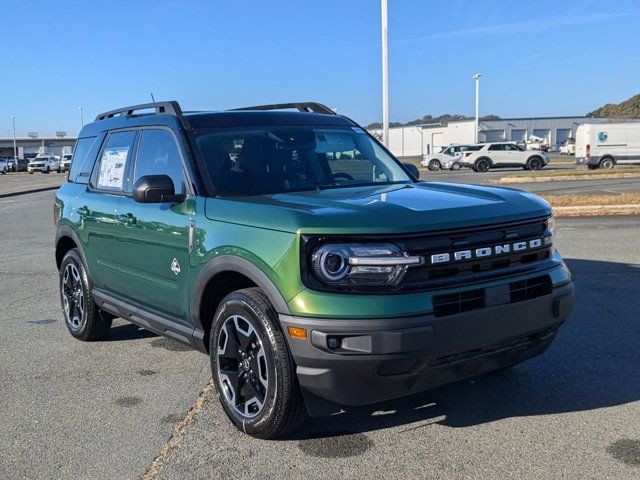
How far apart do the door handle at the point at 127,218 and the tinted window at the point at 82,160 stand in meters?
1.15

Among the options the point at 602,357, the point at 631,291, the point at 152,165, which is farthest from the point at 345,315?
the point at 631,291

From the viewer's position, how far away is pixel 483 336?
10.9ft

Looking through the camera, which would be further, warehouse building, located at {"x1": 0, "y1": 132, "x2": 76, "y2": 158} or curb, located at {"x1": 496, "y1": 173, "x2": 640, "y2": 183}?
warehouse building, located at {"x1": 0, "y1": 132, "x2": 76, "y2": 158}

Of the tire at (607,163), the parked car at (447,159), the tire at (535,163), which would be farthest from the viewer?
the parked car at (447,159)

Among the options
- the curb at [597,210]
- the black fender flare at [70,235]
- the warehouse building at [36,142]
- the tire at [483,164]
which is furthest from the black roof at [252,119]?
the warehouse building at [36,142]

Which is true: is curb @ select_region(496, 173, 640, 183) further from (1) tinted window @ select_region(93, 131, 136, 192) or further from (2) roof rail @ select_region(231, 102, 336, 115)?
(1) tinted window @ select_region(93, 131, 136, 192)

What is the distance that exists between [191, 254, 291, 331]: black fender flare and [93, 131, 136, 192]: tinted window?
1576mm

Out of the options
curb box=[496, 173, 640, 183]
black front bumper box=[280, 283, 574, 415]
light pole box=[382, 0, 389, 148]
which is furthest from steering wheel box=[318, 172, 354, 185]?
curb box=[496, 173, 640, 183]

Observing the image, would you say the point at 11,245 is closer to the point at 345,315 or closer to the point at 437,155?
the point at 345,315

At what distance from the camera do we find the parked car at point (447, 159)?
41.4m

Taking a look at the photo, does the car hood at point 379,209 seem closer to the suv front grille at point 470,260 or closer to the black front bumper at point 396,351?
the suv front grille at point 470,260

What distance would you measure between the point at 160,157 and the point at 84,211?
129 centimetres

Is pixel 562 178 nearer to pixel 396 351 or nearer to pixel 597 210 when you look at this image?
pixel 597 210

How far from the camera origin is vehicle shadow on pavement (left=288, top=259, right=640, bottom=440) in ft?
12.8
